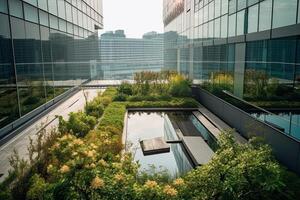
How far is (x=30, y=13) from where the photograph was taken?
555 inches

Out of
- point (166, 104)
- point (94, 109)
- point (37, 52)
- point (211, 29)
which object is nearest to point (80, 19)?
point (37, 52)

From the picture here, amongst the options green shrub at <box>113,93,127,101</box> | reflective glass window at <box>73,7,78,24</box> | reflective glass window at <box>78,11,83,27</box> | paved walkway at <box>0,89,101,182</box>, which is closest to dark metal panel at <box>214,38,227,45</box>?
green shrub at <box>113,93,127,101</box>

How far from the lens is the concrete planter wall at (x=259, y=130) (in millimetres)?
8660

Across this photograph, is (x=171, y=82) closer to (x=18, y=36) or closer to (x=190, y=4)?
(x=190, y=4)

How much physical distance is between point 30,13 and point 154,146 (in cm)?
1009

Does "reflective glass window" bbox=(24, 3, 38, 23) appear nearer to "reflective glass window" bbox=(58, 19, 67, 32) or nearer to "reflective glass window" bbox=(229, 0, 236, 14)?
"reflective glass window" bbox=(58, 19, 67, 32)

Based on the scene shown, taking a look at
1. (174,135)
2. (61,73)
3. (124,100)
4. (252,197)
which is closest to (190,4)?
(124,100)

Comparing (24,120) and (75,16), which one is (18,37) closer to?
(24,120)

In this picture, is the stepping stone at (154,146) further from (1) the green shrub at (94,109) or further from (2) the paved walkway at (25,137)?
(1) the green shrub at (94,109)

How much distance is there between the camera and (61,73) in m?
20.4

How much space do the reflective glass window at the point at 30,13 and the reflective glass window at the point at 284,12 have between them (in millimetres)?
12220

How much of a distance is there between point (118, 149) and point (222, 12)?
42.2 ft

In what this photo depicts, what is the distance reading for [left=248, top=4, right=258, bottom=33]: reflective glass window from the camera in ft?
41.0

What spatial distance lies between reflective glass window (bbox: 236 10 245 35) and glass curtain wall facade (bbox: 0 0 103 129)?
11712mm
